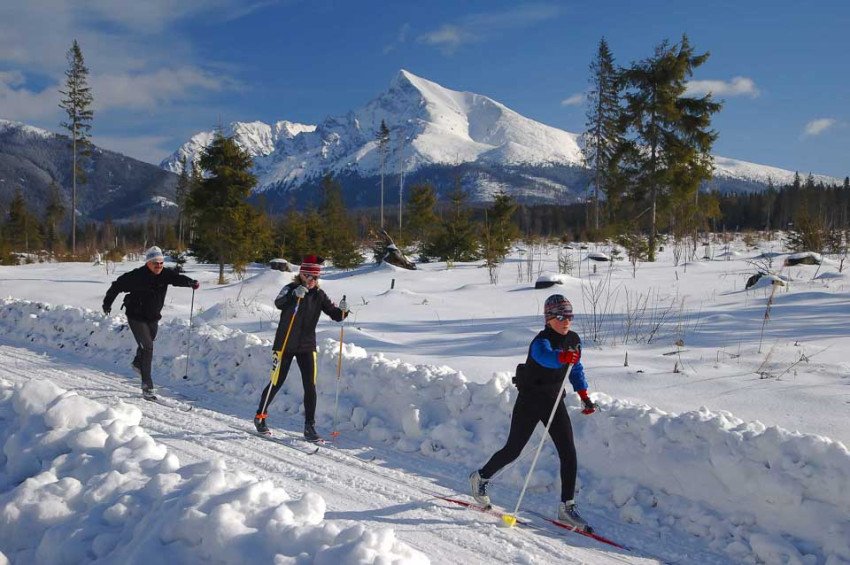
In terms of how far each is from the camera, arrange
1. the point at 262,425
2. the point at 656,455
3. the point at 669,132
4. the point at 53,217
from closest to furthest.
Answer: the point at 656,455 → the point at 262,425 → the point at 669,132 → the point at 53,217

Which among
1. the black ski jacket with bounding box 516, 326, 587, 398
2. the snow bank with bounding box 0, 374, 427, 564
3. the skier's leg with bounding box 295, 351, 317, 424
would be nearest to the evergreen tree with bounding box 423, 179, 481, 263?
the skier's leg with bounding box 295, 351, 317, 424

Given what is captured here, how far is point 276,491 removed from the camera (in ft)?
12.1

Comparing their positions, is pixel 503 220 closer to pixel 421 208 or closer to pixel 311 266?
pixel 421 208

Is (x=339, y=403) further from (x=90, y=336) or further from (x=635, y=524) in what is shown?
(x=90, y=336)

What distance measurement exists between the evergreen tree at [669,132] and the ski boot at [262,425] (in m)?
19.5

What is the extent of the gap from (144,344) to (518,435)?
19.3 ft

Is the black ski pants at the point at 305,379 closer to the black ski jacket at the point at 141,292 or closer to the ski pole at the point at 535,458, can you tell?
the black ski jacket at the point at 141,292

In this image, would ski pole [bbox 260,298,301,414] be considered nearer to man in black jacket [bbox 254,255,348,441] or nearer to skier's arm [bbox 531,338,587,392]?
man in black jacket [bbox 254,255,348,441]

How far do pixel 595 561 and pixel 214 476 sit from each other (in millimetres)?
2737

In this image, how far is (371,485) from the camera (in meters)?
5.26

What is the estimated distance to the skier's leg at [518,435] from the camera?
492 centimetres

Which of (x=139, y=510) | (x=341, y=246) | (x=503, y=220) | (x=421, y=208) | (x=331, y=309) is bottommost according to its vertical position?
(x=139, y=510)

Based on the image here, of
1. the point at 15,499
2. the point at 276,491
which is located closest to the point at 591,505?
the point at 276,491

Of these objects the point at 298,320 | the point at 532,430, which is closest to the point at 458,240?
the point at 298,320
